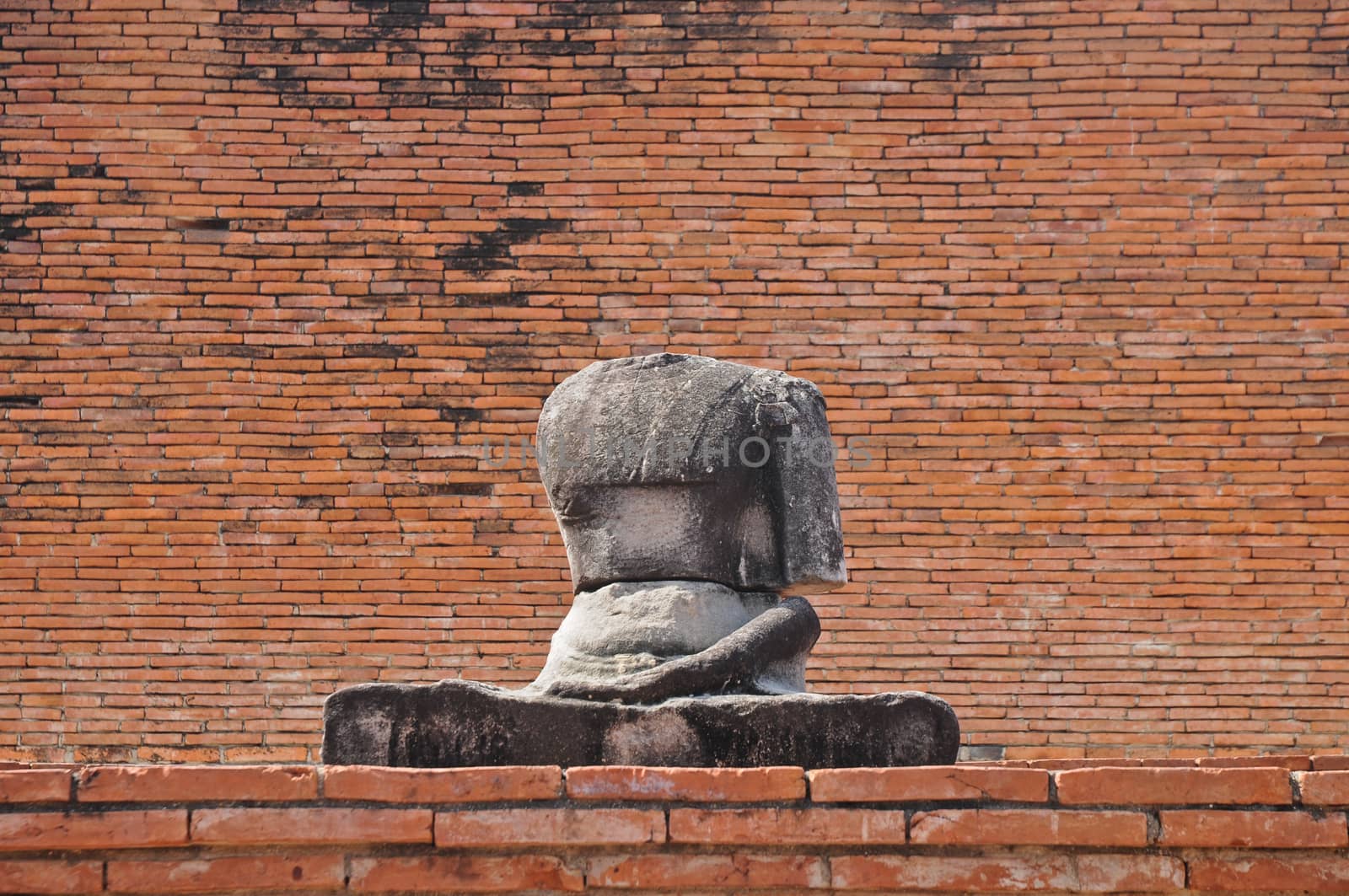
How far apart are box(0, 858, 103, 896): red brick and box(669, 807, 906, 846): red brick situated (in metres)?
1.17

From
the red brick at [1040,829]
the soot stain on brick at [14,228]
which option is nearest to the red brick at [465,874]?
the red brick at [1040,829]

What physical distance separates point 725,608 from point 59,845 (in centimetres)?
178

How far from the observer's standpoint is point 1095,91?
29.0 ft

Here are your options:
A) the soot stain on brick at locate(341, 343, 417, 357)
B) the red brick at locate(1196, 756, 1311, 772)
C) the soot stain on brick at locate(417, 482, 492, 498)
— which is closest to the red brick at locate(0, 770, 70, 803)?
the red brick at locate(1196, 756, 1311, 772)

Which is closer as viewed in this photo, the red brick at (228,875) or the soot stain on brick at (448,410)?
the red brick at (228,875)

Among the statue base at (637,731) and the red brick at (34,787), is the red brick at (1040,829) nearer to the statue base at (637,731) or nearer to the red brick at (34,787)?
the statue base at (637,731)

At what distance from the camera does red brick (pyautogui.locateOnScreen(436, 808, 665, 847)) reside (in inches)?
132

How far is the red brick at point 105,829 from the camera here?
10.9 feet

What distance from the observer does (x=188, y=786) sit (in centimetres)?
337

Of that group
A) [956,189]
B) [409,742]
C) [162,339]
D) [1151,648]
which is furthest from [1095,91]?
[409,742]

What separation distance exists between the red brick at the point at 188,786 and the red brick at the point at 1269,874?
1.82m

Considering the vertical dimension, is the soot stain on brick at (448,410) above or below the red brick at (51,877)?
above

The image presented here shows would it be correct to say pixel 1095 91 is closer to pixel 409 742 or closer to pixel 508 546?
pixel 508 546

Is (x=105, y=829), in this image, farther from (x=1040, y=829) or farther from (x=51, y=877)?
(x=1040, y=829)
